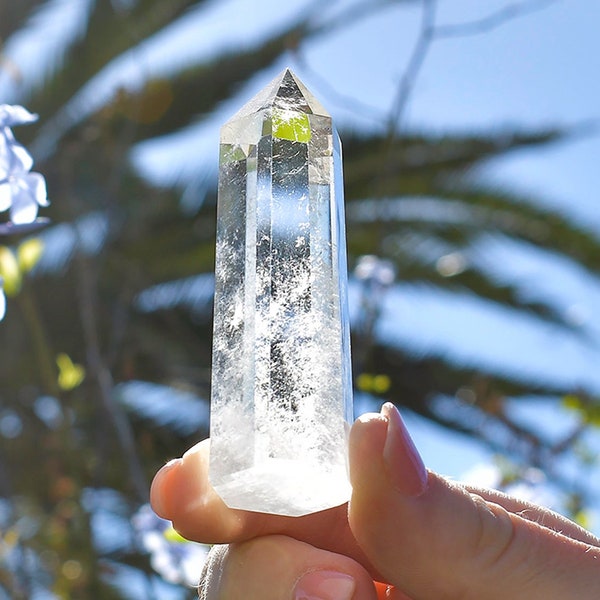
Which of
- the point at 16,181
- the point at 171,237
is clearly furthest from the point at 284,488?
the point at 171,237

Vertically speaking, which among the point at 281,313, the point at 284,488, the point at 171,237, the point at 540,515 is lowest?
the point at 171,237

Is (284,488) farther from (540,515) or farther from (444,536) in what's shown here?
(540,515)

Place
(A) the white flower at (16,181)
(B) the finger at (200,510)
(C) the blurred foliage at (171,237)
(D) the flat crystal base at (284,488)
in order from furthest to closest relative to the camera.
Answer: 1. (C) the blurred foliage at (171,237)
2. (A) the white flower at (16,181)
3. (B) the finger at (200,510)
4. (D) the flat crystal base at (284,488)

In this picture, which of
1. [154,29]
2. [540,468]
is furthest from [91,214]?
[540,468]

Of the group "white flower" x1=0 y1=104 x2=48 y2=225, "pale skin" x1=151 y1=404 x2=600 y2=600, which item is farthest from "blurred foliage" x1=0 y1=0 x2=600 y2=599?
"pale skin" x1=151 y1=404 x2=600 y2=600

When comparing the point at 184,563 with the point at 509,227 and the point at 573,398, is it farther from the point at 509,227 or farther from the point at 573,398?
the point at 509,227

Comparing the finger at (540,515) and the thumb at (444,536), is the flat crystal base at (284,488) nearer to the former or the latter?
the thumb at (444,536)

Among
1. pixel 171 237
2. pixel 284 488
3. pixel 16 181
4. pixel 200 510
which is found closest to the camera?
pixel 284 488

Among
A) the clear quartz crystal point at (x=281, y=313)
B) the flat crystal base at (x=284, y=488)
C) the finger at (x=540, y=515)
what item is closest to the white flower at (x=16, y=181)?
the clear quartz crystal point at (x=281, y=313)
